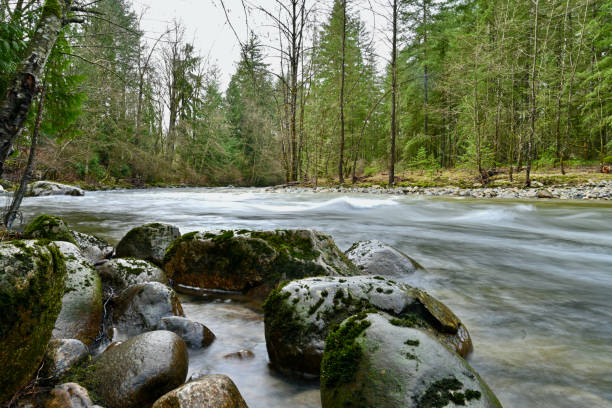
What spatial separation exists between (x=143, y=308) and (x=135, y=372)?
90 centimetres

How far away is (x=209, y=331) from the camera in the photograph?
8.06 ft

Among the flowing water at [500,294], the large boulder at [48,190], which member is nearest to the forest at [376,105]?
the large boulder at [48,190]

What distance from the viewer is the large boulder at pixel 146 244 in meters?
4.13

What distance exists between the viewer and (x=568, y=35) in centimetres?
1955

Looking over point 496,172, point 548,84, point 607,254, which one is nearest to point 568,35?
point 548,84

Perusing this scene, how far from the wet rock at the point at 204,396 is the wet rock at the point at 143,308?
106cm

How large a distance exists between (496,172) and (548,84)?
22.9ft

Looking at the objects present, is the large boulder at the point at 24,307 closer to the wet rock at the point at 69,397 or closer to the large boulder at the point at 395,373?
the wet rock at the point at 69,397

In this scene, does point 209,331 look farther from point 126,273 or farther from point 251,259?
point 126,273

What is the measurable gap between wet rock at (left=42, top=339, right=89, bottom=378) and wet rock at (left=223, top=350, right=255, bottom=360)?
853 millimetres

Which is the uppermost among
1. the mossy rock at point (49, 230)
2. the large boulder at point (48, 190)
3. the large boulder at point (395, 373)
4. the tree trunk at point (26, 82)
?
the tree trunk at point (26, 82)

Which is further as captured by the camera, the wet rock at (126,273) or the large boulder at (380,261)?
the large boulder at (380,261)

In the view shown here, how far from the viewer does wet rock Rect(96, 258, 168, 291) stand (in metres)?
3.04

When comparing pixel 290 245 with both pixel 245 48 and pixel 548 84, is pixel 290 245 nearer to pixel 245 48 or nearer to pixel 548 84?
pixel 245 48
